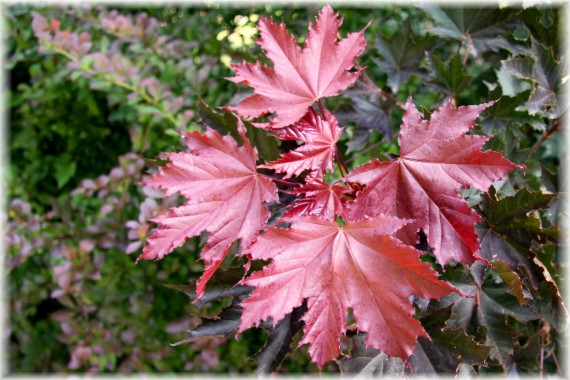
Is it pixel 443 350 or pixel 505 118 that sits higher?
pixel 505 118

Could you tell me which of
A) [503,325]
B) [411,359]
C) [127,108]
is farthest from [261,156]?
[127,108]

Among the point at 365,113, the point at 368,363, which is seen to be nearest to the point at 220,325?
the point at 368,363

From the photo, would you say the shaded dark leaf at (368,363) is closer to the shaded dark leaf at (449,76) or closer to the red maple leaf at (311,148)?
the red maple leaf at (311,148)

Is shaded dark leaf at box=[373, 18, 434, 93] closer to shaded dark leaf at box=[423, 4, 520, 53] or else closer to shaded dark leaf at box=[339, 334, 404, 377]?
shaded dark leaf at box=[423, 4, 520, 53]

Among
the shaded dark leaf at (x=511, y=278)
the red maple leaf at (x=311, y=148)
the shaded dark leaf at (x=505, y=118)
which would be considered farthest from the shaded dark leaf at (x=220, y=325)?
the shaded dark leaf at (x=505, y=118)

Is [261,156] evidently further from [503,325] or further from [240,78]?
[503,325]

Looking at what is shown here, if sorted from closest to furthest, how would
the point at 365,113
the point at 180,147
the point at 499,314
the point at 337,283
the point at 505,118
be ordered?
the point at 337,283 → the point at 499,314 → the point at 505,118 → the point at 365,113 → the point at 180,147

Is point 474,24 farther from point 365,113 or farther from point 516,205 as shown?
point 516,205

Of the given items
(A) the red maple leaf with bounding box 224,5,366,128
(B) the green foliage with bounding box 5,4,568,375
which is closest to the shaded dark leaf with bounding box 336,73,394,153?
(B) the green foliage with bounding box 5,4,568,375
